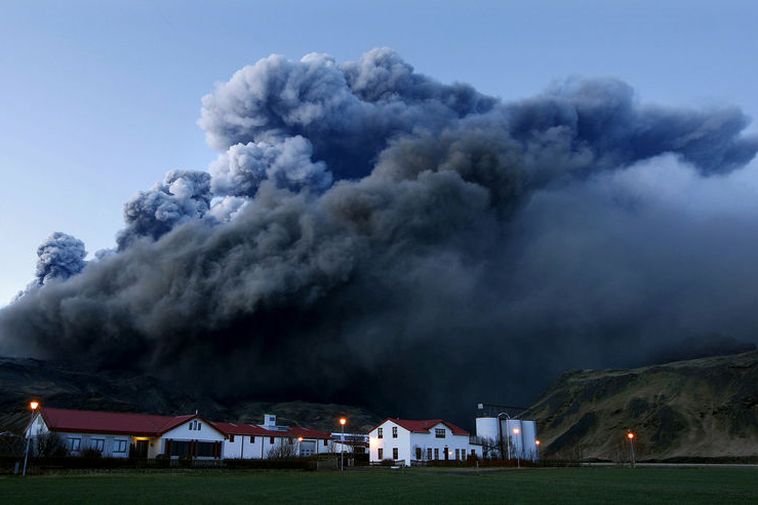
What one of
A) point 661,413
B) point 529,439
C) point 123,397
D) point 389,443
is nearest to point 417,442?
point 389,443

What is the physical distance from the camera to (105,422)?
218 feet

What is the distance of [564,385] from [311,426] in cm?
6947

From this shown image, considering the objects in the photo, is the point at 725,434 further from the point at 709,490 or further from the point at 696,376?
the point at 709,490

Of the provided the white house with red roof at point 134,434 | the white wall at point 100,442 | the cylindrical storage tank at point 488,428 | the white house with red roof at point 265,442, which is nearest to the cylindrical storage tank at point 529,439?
the cylindrical storage tank at point 488,428

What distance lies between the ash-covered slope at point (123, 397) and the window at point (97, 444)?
202ft

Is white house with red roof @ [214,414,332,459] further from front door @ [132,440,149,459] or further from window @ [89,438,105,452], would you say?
window @ [89,438,105,452]

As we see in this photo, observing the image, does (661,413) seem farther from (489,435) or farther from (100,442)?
(100,442)

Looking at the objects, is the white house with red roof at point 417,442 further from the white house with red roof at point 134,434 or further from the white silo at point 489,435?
the white house with red roof at point 134,434

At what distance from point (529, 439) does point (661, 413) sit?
1530 inches

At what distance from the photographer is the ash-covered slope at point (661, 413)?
121 m

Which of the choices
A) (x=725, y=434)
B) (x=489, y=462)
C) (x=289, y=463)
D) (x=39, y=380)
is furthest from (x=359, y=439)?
(x=39, y=380)

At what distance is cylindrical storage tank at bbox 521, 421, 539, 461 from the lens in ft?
362

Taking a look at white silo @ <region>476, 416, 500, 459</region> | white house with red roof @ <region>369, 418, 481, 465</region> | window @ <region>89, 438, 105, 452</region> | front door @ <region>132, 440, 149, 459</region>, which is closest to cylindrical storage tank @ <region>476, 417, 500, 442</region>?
white silo @ <region>476, 416, 500, 459</region>

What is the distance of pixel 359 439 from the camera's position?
371 ft
